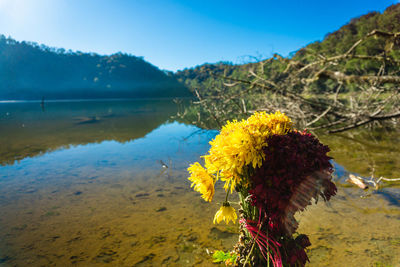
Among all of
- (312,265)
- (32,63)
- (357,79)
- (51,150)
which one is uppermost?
(32,63)

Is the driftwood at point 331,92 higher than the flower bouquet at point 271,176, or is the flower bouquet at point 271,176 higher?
the driftwood at point 331,92

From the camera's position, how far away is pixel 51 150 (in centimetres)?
695

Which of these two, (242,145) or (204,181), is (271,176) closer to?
(242,145)

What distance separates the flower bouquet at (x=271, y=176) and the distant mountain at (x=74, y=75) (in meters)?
83.3

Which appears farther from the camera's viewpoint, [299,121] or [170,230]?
[299,121]

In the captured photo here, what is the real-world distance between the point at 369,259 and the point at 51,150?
813 cm

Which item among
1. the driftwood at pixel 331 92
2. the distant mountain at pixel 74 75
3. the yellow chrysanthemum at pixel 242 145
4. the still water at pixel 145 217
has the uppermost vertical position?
the distant mountain at pixel 74 75

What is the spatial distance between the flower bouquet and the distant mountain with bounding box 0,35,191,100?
83347 millimetres

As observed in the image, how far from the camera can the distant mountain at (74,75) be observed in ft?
263

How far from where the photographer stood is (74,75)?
9969 cm

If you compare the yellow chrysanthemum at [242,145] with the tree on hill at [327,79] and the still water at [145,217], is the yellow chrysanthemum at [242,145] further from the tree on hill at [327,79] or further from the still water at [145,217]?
the tree on hill at [327,79]

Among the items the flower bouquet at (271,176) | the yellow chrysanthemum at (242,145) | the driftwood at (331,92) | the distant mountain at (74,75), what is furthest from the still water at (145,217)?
the distant mountain at (74,75)

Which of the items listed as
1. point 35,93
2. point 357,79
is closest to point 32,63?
point 35,93

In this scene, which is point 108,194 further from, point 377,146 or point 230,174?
point 377,146
